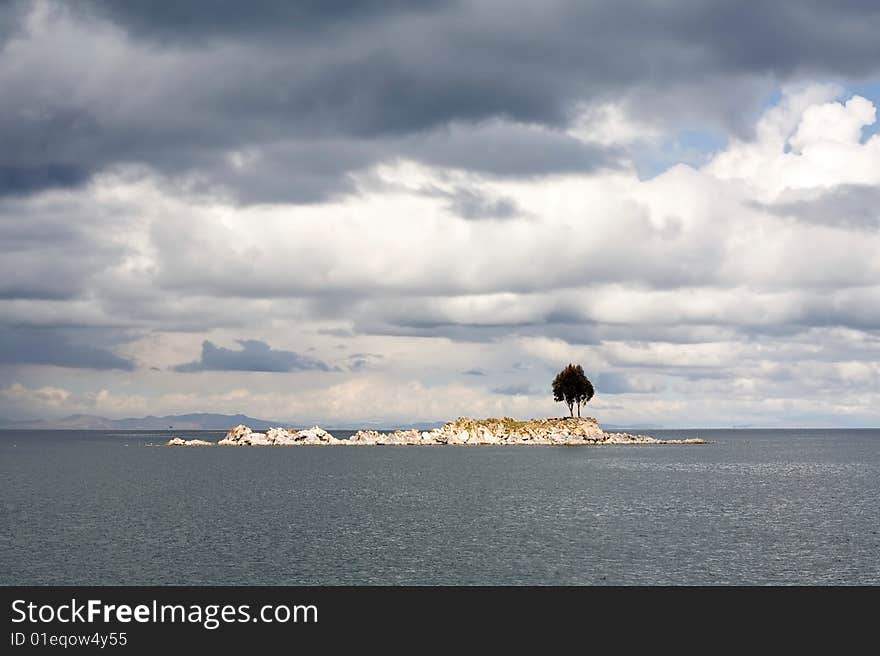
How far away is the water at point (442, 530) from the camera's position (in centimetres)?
6444

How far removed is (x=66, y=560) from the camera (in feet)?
226

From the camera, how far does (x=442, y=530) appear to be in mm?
86125

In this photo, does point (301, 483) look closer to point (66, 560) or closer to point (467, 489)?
point (467, 489)

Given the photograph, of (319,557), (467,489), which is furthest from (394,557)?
(467,489)

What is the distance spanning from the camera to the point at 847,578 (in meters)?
62.2

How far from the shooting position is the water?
64438 millimetres

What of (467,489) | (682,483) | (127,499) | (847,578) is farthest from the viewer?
(682,483)
